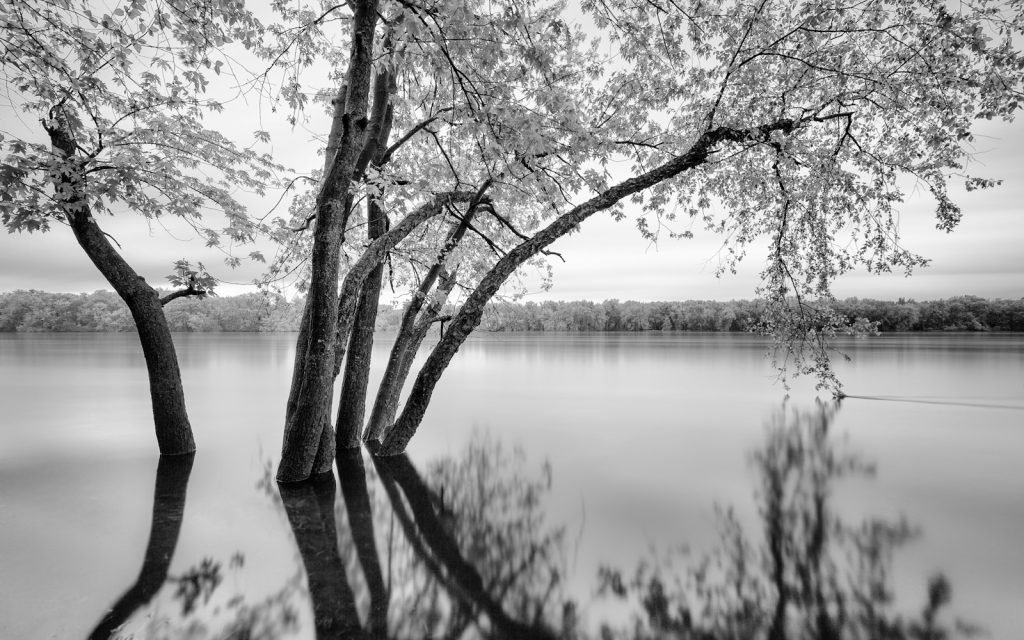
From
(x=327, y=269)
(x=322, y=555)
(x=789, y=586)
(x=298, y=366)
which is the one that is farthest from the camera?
(x=298, y=366)

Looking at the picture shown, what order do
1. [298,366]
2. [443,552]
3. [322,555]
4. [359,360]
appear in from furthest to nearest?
1. [359,360]
2. [298,366]
3. [443,552]
4. [322,555]

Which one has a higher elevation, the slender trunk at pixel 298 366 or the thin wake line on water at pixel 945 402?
the slender trunk at pixel 298 366

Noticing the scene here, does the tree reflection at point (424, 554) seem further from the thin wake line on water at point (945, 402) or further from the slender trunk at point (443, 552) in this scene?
the thin wake line on water at point (945, 402)

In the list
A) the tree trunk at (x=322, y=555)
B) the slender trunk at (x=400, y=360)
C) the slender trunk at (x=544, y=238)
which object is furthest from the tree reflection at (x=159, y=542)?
the slender trunk at (x=544, y=238)

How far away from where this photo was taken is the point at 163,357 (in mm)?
8617

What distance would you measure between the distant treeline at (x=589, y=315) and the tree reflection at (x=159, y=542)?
148 ft

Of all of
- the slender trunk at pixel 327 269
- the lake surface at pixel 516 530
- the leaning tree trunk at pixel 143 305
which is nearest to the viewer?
the lake surface at pixel 516 530

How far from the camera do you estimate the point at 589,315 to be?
10531cm

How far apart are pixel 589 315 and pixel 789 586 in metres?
101

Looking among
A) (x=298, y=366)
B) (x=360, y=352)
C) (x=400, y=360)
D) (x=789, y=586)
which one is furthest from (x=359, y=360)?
(x=789, y=586)

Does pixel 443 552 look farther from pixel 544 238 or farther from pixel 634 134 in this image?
pixel 634 134

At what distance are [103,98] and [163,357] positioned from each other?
4.41 metres

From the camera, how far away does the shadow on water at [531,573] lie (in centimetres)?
444

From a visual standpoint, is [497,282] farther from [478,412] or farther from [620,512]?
[478,412]
